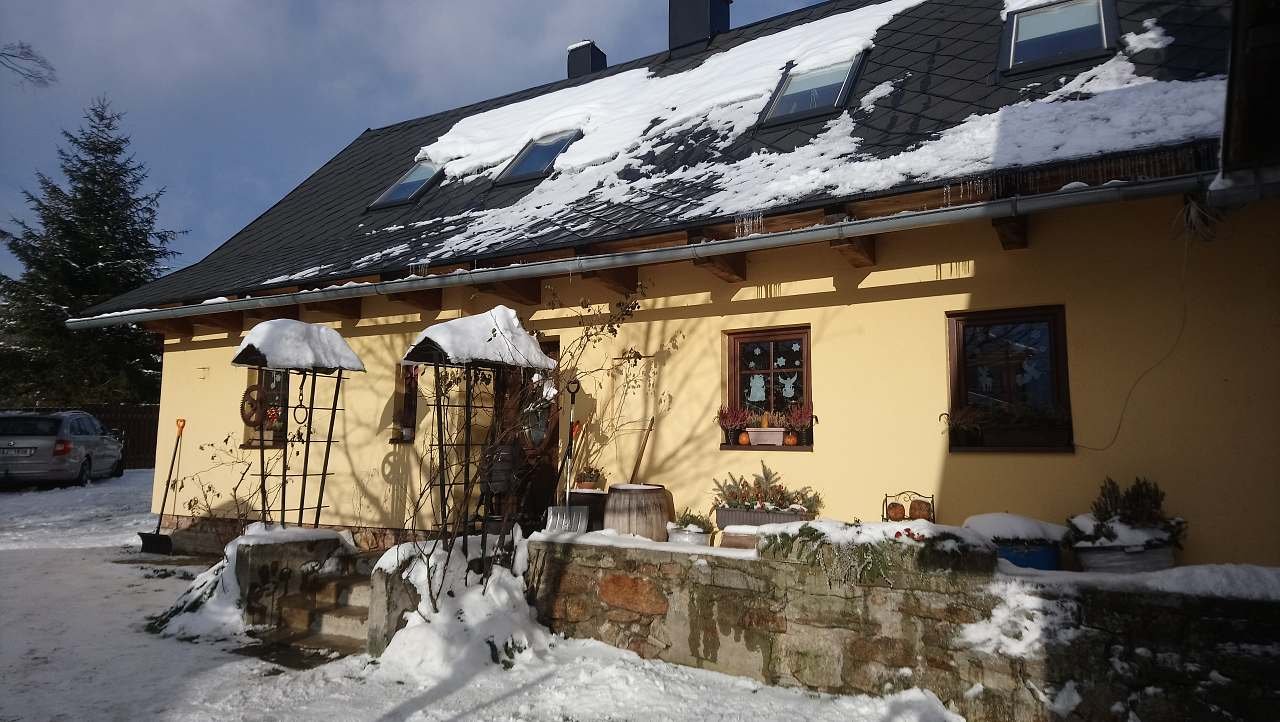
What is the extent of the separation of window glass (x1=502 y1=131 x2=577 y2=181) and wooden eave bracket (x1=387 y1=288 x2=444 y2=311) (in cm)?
177

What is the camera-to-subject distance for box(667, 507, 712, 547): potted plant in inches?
215

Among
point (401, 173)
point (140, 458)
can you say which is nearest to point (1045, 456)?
point (401, 173)

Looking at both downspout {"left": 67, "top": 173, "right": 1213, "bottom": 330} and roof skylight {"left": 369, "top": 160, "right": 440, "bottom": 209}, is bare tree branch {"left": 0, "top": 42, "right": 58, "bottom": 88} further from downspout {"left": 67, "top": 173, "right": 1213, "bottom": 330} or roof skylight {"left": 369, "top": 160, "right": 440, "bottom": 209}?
roof skylight {"left": 369, "top": 160, "right": 440, "bottom": 209}

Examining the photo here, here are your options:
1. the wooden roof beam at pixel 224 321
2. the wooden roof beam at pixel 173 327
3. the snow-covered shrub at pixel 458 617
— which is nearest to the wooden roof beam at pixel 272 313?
the wooden roof beam at pixel 224 321

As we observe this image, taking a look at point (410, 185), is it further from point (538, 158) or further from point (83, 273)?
point (83, 273)

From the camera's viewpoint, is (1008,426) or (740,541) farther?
(740,541)

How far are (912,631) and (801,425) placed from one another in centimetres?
206

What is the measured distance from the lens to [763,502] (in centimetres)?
540

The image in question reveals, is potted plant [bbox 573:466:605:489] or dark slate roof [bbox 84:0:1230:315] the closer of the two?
dark slate roof [bbox 84:0:1230:315]

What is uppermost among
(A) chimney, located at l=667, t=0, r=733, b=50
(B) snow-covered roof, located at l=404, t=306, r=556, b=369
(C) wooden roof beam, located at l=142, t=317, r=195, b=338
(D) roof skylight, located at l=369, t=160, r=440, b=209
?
(A) chimney, located at l=667, t=0, r=733, b=50

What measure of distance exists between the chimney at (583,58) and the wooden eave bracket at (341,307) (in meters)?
5.97

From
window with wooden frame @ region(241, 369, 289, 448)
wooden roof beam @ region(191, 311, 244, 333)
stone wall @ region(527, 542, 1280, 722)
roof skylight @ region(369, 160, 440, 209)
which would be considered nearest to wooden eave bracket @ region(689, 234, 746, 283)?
stone wall @ region(527, 542, 1280, 722)

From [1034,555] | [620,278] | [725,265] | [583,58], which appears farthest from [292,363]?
[583,58]

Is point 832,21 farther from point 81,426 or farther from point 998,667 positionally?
point 81,426
